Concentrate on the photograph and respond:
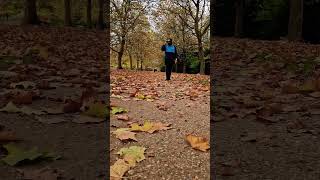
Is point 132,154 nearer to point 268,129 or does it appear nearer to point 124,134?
point 124,134

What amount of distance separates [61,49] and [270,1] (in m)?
14.7

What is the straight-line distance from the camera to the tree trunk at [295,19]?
16.6m

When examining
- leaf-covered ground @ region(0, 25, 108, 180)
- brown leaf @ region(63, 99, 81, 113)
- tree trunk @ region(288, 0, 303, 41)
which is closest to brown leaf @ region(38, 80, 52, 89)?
leaf-covered ground @ region(0, 25, 108, 180)

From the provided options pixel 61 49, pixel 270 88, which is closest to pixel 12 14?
pixel 61 49

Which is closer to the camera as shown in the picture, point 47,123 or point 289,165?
point 289,165

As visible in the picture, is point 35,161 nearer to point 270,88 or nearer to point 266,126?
point 266,126

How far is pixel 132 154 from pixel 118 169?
0.38 meters

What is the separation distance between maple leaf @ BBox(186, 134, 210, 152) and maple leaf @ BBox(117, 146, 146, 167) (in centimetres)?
45

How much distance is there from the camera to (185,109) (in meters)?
5.52

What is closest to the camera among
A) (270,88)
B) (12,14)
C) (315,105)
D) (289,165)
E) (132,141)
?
(289,165)

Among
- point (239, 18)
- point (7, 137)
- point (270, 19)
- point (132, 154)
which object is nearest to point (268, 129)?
point (132, 154)

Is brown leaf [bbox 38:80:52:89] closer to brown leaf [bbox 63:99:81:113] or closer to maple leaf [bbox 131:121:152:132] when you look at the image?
brown leaf [bbox 63:99:81:113]

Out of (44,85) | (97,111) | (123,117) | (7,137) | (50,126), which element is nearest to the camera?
(7,137)

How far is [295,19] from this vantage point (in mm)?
16812
